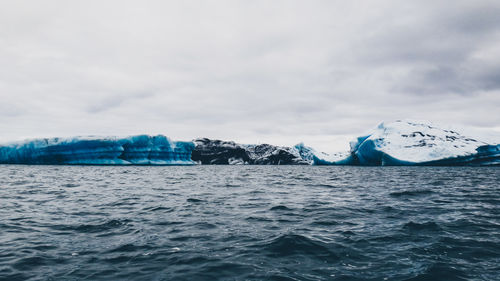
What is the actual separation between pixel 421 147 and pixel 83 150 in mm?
60454

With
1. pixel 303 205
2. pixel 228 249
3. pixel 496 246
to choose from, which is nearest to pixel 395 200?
pixel 303 205

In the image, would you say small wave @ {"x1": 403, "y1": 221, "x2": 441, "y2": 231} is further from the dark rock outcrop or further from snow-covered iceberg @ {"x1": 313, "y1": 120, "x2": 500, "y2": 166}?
the dark rock outcrop

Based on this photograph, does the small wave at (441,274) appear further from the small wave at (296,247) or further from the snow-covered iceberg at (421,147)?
the snow-covered iceberg at (421,147)

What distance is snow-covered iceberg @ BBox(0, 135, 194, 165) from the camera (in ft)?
163

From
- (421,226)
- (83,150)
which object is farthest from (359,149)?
(421,226)

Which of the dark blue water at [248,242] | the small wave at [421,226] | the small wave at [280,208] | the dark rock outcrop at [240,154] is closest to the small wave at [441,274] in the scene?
the dark blue water at [248,242]

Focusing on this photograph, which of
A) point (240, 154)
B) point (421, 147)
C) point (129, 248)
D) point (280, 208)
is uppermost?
point (421, 147)

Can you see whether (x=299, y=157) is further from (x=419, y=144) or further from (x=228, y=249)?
(x=228, y=249)

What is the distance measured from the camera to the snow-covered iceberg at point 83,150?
49.6 metres

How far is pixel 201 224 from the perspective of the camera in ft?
23.9

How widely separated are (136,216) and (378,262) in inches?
242

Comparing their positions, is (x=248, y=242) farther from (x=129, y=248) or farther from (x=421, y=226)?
(x=421, y=226)

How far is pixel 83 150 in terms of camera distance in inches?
2037

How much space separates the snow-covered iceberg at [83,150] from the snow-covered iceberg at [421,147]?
41845 millimetres
